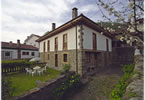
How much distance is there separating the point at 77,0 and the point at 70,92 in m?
7.54

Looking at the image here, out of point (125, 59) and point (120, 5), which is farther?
point (125, 59)

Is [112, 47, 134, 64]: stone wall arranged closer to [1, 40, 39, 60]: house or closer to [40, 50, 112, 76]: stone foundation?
[40, 50, 112, 76]: stone foundation

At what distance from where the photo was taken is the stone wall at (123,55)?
14594mm

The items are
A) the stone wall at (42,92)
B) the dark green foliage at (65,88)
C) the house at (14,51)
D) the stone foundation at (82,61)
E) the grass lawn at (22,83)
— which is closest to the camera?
the stone wall at (42,92)

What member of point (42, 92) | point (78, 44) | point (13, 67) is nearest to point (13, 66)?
point (13, 67)

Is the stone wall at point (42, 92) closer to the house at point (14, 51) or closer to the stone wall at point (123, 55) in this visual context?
the stone wall at point (123, 55)

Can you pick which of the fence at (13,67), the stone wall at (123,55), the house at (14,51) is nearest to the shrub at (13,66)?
the fence at (13,67)

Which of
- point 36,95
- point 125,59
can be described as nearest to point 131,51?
point 125,59

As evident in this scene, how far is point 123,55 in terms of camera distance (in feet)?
49.5

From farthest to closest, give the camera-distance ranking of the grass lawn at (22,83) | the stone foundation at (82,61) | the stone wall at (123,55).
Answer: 1. the stone wall at (123,55)
2. the stone foundation at (82,61)
3. the grass lawn at (22,83)

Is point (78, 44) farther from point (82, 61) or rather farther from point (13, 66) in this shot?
point (13, 66)

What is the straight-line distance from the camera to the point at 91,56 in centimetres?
1070

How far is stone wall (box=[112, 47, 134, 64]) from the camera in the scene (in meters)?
14.6

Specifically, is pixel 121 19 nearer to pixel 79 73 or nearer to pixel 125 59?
pixel 79 73
